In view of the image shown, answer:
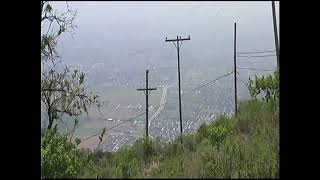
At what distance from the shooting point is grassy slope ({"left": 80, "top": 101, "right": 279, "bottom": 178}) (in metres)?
2.04

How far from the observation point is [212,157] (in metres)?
2.49

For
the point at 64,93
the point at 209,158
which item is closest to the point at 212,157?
the point at 209,158

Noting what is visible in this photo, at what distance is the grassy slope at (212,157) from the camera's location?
6.71 feet

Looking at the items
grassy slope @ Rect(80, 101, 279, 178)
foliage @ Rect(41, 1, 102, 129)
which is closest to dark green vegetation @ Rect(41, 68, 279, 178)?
grassy slope @ Rect(80, 101, 279, 178)

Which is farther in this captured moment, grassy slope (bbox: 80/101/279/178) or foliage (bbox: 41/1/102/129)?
foliage (bbox: 41/1/102/129)

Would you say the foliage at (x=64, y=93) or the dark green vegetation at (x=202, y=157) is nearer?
the dark green vegetation at (x=202, y=157)

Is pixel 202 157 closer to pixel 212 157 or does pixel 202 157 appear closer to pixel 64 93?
pixel 212 157

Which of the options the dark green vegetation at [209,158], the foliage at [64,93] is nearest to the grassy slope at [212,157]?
the dark green vegetation at [209,158]

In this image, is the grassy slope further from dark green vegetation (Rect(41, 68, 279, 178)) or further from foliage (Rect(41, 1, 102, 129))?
foliage (Rect(41, 1, 102, 129))

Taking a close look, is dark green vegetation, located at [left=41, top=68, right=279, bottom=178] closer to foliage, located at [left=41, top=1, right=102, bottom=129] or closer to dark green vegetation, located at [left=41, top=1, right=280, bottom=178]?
dark green vegetation, located at [left=41, top=1, right=280, bottom=178]

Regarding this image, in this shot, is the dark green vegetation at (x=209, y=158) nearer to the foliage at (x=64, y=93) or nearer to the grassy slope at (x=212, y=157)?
the grassy slope at (x=212, y=157)

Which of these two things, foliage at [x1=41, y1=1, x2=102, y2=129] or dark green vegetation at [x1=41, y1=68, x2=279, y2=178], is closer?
dark green vegetation at [x1=41, y1=68, x2=279, y2=178]
